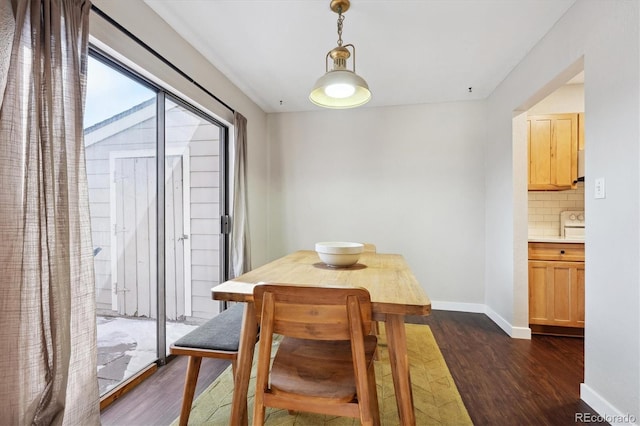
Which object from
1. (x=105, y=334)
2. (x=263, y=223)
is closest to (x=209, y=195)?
(x=263, y=223)

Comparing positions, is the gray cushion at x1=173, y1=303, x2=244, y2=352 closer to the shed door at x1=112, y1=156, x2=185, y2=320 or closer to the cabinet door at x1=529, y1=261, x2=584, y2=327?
the shed door at x1=112, y1=156, x2=185, y2=320

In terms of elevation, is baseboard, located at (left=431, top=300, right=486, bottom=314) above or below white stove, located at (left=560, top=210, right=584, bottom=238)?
below

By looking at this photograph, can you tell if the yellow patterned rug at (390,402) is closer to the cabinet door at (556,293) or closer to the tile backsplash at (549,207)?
the cabinet door at (556,293)

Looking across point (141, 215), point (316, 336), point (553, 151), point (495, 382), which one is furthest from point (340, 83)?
point (553, 151)

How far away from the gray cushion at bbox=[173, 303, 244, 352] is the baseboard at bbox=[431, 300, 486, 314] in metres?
2.78

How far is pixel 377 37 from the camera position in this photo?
7.72 ft

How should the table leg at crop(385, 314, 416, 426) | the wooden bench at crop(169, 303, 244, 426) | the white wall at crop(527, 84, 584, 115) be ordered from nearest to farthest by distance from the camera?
the table leg at crop(385, 314, 416, 426), the wooden bench at crop(169, 303, 244, 426), the white wall at crop(527, 84, 584, 115)

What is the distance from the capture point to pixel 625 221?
5.12 feet

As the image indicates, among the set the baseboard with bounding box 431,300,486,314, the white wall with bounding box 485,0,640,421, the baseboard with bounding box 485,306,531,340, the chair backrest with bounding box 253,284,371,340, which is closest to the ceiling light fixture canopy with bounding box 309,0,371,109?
the chair backrest with bounding box 253,284,371,340

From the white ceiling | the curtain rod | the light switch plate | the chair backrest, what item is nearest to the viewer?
the chair backrest

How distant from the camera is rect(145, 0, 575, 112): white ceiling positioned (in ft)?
6.59

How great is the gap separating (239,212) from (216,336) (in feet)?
5.65

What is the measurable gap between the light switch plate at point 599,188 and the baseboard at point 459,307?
7.30ft

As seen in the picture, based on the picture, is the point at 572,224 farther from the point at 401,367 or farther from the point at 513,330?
the point at 401,367
